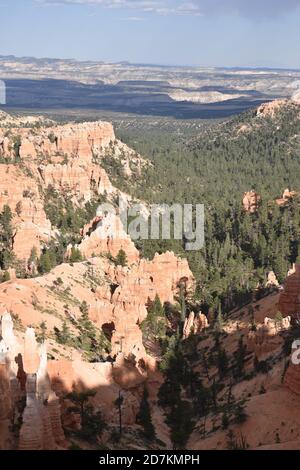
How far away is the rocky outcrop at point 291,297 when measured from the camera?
62781 millimetres

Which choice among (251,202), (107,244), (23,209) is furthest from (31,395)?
(251,202)

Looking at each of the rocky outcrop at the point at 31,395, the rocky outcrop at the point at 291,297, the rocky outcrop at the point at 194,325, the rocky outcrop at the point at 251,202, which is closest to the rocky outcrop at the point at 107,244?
the rocky outcrop at the point at 194,325

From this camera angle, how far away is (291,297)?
63531 mm

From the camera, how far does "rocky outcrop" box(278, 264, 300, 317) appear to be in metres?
62.8

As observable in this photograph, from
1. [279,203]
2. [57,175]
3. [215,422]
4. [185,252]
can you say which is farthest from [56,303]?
[279,203]

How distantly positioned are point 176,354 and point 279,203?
66.8 m

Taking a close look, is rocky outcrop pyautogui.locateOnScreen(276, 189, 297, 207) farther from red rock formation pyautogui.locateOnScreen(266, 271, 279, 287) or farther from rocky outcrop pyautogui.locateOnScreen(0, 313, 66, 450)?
rocky outcrop pyautogui.locateOnScreen(0, 313, 66, 450)

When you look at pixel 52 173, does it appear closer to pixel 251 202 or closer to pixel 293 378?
pixel 251 202

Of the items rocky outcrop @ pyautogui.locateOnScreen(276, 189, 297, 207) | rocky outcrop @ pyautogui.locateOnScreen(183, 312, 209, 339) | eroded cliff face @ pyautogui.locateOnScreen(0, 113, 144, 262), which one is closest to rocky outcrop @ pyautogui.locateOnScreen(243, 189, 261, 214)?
rocky outcrop @ pyautogui.locateOnScreen(276, 189, 297, 207)

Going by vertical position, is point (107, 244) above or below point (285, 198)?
below

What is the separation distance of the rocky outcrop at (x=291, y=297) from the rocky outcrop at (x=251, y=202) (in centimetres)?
5608

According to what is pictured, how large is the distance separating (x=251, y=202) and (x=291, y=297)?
201 ft

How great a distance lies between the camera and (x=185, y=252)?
97.5m
